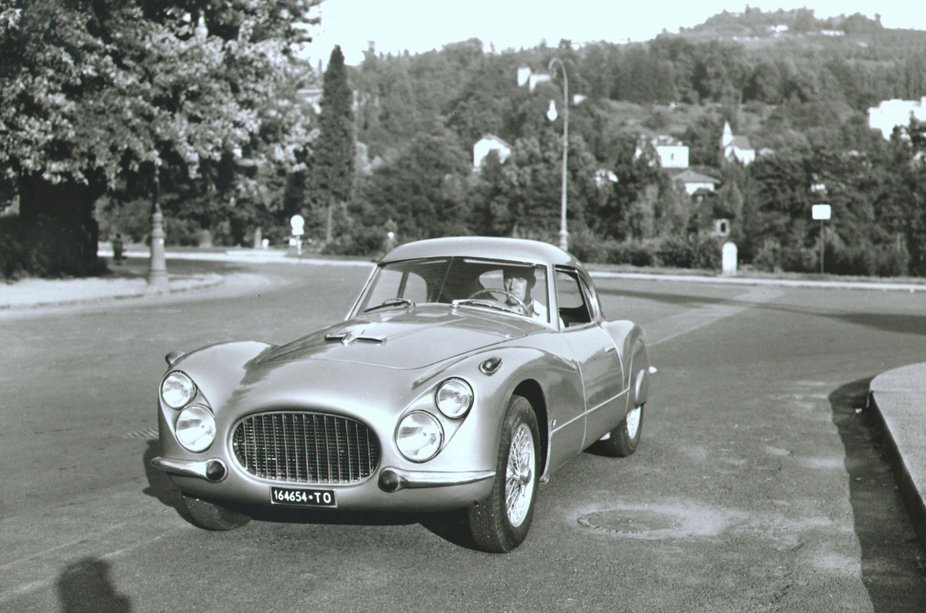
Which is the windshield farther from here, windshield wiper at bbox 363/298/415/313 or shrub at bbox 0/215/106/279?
shrub at bbox 0/215/106/279

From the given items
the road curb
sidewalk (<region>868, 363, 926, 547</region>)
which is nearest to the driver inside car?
sidewalk (<region>868, 363, 926, 547</region>)

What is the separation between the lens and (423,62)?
190 meters

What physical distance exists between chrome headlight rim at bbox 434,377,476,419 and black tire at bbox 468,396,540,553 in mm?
260

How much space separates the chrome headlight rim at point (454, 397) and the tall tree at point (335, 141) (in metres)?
64.5

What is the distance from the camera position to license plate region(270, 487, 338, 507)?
4395 mm

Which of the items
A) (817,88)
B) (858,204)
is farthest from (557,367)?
(817,88)

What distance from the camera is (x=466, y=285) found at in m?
6.04

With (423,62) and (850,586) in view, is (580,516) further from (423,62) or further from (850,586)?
(423,62)

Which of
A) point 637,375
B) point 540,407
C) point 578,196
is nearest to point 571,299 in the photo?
point 637,375

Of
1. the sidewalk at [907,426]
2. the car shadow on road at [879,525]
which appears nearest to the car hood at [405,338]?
the car shadow on road at [879,525]

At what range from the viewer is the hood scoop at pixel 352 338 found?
196 inches

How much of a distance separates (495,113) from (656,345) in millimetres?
126538

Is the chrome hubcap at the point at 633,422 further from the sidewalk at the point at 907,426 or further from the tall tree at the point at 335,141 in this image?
the tall tree at the point at 335,141

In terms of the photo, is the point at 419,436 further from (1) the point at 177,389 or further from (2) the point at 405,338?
(1) the point at 177,389
